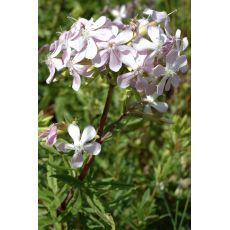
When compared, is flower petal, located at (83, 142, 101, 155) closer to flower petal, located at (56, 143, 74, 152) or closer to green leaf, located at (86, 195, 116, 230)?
flower petal, located at (56, 143, 74, 152)

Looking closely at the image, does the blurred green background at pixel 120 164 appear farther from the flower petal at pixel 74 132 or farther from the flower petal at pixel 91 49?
the flower petal at pixel 91 49

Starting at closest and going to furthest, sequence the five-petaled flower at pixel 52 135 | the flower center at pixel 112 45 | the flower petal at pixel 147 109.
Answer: the flower center at pixel 112 45
the five-petaled flower at pixel 52 135
the flower petal at pixel 147 109

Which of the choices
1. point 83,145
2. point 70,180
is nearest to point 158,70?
point 83,145

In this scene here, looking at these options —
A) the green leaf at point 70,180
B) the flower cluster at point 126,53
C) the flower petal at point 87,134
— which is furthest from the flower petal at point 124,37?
the green leaf at point 70,180

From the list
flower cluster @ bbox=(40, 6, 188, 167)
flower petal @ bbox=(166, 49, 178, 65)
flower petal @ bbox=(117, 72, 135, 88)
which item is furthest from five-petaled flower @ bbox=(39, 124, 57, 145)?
flower petal @ bbox=(166, 49, 178, 65)

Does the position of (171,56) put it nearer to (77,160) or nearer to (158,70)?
(158,70)

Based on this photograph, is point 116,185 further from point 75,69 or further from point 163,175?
point 163,175

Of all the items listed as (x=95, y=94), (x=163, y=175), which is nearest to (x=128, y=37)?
(x=163, y=175)
